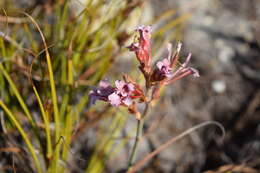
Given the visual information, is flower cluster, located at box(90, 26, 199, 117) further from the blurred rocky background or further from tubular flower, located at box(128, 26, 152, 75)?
the blurred rocky background

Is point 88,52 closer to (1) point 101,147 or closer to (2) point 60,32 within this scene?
(2) point 60,32

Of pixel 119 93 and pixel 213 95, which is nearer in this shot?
pixel 119 93

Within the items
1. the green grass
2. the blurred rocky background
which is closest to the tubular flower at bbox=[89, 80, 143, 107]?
the green grass

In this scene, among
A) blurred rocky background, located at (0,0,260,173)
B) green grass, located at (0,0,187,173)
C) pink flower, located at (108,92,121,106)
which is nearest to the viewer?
pink flower, located at (108,92,121,106)

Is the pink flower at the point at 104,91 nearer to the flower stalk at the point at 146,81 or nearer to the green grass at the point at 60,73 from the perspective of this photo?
the flower stalk at the point at 146,81

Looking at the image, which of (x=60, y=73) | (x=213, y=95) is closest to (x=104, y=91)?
(x=60, y=73)

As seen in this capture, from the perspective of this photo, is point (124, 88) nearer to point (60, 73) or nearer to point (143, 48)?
point (143, 48)

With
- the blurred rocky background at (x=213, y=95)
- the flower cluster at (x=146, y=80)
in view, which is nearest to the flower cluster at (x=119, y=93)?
the flower cluster at (x=146, y=80)

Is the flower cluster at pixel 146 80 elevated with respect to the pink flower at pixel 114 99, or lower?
elevated

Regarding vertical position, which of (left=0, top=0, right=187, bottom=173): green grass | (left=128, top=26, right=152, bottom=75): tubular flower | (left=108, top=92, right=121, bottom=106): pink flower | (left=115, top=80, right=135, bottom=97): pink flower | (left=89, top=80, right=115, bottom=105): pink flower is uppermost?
(left=0, top=0, right=187, bottom=173): green grass
